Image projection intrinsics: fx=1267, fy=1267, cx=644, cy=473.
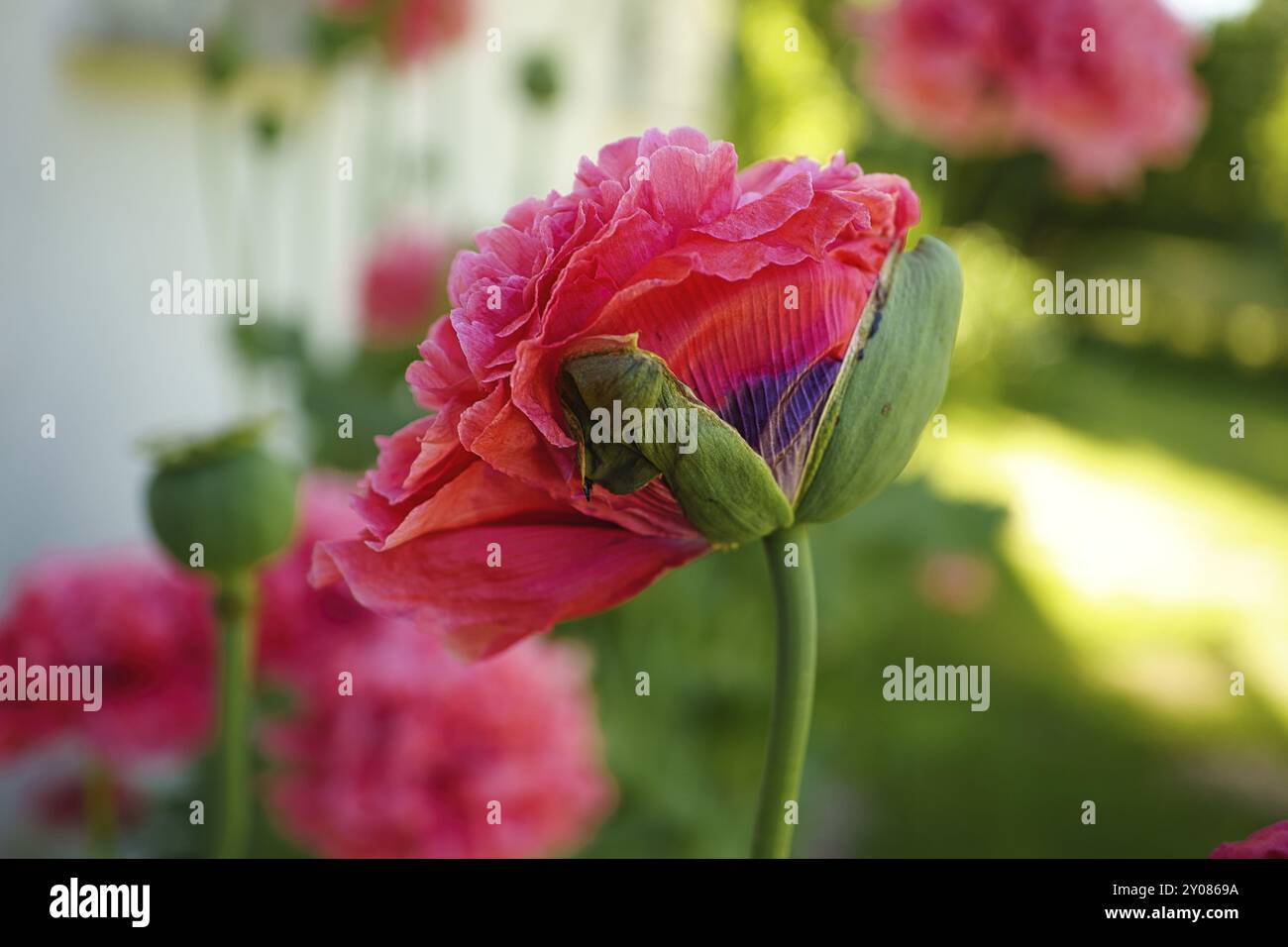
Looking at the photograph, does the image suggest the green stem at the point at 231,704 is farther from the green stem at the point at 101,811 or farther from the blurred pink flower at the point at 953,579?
the blurred pink flower at the point at 953,579

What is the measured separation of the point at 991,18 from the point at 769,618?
0.69 metres

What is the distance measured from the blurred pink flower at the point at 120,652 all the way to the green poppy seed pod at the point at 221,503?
7.4 inches

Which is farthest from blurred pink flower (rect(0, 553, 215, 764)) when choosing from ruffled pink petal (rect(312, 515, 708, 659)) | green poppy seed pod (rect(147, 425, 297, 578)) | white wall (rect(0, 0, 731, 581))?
white wall (rect(0, 0, 731, 581))

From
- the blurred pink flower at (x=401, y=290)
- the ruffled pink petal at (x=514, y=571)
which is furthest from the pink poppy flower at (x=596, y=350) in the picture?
the blurred pink flower at (x=401, y=290)

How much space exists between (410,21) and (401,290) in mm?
300

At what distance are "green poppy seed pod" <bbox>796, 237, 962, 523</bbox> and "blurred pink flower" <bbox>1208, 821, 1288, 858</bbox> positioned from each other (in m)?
0.10

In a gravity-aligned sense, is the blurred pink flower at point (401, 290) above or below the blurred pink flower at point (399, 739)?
above

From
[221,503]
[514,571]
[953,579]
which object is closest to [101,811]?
[221,503]

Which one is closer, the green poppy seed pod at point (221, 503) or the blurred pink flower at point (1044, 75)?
the green poppy seed pod at point (221, 503)

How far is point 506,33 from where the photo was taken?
215 centimetres

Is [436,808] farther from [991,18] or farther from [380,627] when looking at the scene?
[991,18]

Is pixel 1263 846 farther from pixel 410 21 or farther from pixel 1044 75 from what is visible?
pixel 410 21

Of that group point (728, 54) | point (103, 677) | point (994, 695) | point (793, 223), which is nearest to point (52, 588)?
point (103, 677)

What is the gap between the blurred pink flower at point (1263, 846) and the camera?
0.77 ft
